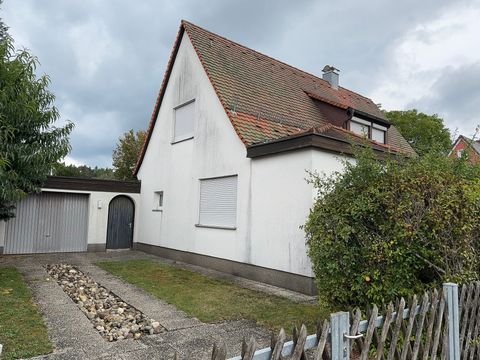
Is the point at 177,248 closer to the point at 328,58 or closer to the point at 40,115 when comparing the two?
the point at 40,115

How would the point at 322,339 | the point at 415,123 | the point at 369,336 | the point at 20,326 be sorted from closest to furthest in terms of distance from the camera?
1. the point at 322,339
2. the point at 369,336
3. the point at 20,326
4. the point at 415,123

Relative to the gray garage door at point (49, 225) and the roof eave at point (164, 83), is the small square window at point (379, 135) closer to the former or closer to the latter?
the roof eave at point (164, 83)

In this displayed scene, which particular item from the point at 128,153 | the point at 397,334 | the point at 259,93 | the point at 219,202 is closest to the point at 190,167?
the point at 219,202

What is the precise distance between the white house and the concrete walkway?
1.48 metres

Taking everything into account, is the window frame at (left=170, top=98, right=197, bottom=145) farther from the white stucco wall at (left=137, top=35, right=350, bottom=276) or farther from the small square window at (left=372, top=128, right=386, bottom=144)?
the small square window at (left=372, top=128, right=386, bottom=144)

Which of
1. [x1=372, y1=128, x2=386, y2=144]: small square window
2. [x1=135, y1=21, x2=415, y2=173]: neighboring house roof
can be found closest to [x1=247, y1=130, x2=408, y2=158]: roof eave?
[x1=135, y1=21, x2=415, y2=173]: neighboring house roof

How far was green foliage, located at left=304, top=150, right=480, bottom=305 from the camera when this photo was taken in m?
3.74

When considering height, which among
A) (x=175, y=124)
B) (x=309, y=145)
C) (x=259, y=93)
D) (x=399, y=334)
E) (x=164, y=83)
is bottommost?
(x=399, y=334)

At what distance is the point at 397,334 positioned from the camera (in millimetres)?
2625

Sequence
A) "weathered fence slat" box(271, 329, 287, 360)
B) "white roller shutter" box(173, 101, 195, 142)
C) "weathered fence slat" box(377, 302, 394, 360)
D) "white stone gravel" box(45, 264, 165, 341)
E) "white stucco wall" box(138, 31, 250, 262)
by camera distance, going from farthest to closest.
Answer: "white roller shutter" box(173, 101, 195, 142) < "white stucco wall" box(138, 31, 250, 262) < "white stone gravel" box(45, 264, 165, 341) < "weathered fence slat" box(377, 302, 394, 360) < "weathered fence slat" box(271, 329, 287, 360)

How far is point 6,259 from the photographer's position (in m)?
11.4

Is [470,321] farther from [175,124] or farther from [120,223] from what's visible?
[120,223]

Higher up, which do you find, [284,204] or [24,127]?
[24,127]

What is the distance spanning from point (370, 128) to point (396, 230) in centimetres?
1068
